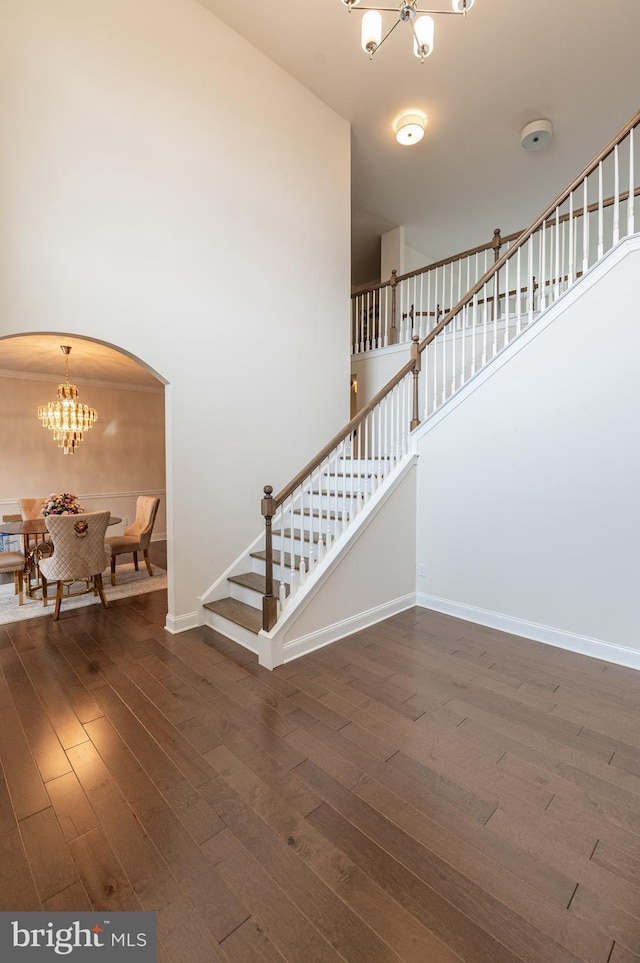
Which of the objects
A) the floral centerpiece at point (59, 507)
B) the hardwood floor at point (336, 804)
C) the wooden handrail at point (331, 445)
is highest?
the wooden handrail at point (331, 445)

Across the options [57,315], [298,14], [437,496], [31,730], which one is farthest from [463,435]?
[298,14]

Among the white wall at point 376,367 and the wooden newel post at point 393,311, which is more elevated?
the wooden newel post at point 393,311

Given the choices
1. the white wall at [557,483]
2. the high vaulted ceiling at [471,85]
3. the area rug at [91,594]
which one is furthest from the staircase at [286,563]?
the high vaulted ceiling at [471,85]

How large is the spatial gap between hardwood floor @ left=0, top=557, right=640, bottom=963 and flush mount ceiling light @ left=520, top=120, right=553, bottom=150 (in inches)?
231

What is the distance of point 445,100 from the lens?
461 cm

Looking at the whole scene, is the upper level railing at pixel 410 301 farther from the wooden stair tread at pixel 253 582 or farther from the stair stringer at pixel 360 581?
the wooden stair tread at pixel 253 582

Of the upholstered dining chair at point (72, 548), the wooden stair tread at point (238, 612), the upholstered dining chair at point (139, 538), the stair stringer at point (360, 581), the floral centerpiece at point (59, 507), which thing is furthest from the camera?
the upholstered dining chair at point (139, 538)

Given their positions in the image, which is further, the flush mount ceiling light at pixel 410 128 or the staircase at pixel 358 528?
the flush mount ceiling light at pixel 410 128

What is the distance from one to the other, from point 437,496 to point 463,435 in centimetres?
63

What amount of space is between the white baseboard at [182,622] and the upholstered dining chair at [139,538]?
1806 mm

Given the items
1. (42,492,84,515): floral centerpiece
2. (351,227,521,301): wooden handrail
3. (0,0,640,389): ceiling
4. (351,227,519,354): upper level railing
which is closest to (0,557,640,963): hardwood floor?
(42,492,84,515): floral centerpiece

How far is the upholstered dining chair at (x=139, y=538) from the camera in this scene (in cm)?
512

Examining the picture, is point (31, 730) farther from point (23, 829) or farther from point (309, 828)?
point (309, 828)

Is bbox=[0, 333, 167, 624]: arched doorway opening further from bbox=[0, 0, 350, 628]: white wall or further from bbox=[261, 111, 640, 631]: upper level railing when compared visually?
bbox=[261, 111, 640, 631]: upper level railing
